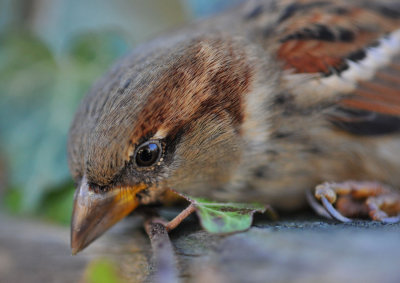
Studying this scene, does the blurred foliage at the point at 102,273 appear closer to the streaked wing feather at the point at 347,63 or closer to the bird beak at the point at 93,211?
the bird beak at the point at 93,211

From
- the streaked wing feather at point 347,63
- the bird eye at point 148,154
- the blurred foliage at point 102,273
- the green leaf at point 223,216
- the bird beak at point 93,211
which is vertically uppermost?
the streaked wing feather at point 347,63

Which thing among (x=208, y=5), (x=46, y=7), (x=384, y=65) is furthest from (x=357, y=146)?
(x=46, y=7)

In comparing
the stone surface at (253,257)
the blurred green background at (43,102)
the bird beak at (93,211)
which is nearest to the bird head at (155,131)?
the bird beak at (93,211)

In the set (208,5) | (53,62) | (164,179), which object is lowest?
(164,179)

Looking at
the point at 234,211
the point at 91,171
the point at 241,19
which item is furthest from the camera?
the point at 241,19

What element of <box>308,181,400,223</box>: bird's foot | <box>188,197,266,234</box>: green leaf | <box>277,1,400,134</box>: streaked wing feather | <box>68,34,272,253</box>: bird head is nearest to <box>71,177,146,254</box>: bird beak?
<box>68,34,272,253</box>: bird head

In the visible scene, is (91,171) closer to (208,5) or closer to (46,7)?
(208,5)

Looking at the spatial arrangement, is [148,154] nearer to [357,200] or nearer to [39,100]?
[357,200]
